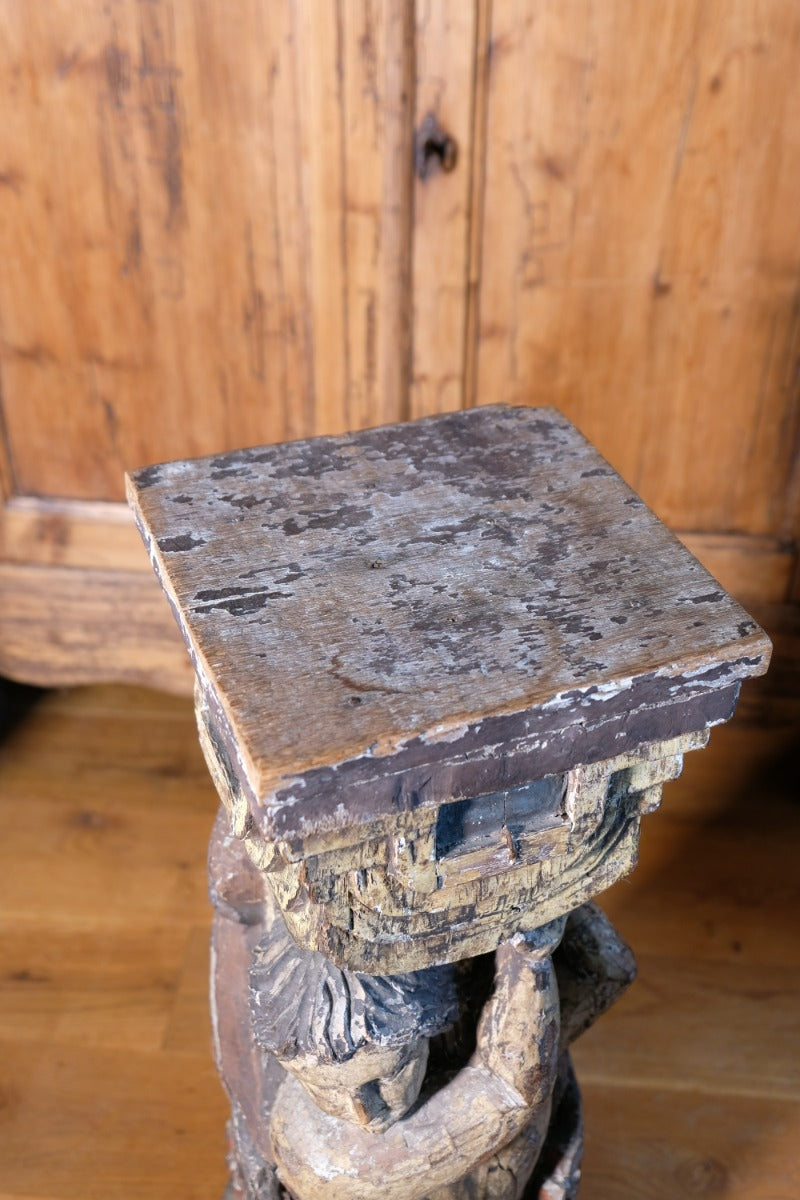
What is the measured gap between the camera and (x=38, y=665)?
165cm

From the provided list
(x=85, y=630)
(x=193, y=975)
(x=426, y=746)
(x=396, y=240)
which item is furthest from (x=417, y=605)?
(x=85, y=630)

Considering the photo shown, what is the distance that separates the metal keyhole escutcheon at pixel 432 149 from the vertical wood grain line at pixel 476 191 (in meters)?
0.02

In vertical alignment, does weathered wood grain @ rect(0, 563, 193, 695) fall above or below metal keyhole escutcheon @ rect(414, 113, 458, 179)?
below

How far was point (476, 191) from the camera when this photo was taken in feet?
4.14

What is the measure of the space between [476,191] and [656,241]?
20 cm

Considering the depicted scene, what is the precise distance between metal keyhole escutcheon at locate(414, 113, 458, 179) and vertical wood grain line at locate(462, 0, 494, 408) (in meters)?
0.02

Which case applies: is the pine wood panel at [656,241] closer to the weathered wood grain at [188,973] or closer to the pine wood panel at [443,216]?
the pine wood panel at [443,216]

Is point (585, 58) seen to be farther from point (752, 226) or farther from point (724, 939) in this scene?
point (724, 939)

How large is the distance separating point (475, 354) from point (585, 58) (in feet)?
1.06

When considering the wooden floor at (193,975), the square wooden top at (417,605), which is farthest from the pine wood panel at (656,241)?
the square wooden top at (417,605)

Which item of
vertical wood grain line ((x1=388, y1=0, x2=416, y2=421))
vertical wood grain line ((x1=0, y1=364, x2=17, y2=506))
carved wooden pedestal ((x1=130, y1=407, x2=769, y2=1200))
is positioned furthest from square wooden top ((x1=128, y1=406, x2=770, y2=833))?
vertical wood grain line ((x1=0, y1=364, x2=17, y2=506))

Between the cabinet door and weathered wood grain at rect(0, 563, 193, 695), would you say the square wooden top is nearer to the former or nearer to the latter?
the cabinet door

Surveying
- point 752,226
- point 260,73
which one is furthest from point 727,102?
point 260,73

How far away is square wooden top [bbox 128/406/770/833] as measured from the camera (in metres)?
0.68
